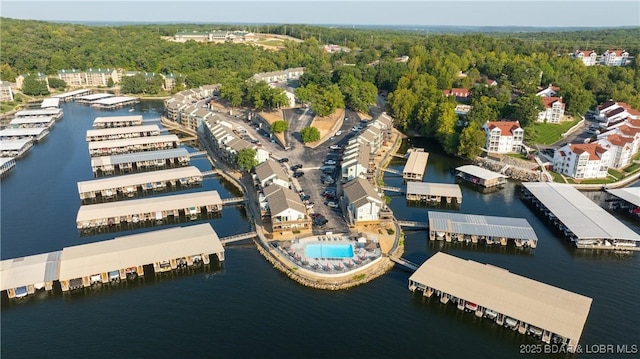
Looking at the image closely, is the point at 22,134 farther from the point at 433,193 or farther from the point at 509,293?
the point at 509,293

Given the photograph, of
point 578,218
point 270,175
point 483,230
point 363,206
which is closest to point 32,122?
point 270,175

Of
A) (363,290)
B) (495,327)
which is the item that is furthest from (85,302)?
(495,327)

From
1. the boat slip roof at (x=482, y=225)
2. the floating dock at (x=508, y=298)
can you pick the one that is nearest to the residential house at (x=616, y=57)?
the boat slip roof at (x=482, y=225)

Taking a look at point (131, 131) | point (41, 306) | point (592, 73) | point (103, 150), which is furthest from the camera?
point (592, 73)

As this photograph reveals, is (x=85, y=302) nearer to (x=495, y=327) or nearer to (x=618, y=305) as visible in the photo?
(x=495, y=327)

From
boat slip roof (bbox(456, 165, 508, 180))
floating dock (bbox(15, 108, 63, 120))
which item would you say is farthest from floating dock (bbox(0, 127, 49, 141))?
boat slip roof (bbox(456, 165, 508, 180))

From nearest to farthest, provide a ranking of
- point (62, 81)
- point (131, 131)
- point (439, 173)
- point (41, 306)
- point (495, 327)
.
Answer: point (495, 327)
point (41, 306)
point (439, 173)
point (131, 131)
point (62, 81)
